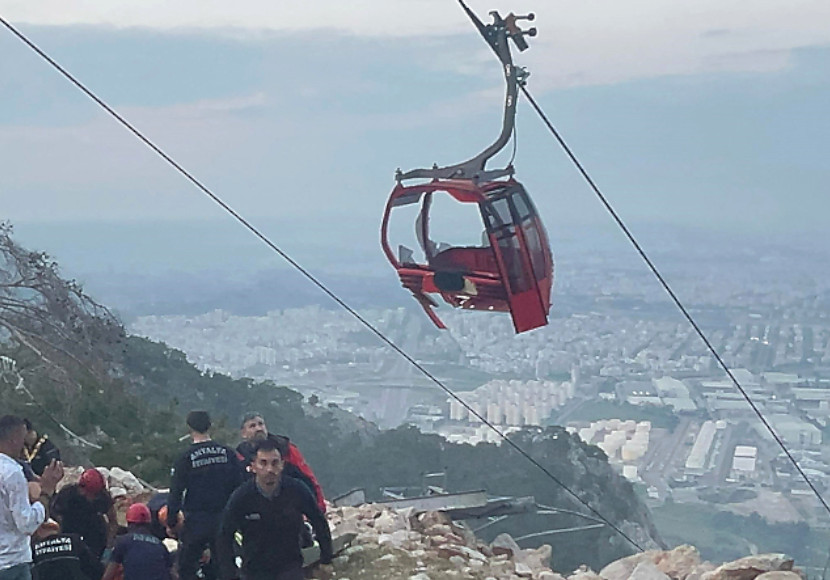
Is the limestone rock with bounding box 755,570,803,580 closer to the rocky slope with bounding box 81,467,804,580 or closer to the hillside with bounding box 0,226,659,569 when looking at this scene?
the rocky slope with bounding box 81,467,804,580

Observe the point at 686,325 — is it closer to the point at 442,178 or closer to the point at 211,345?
the point at 211,345

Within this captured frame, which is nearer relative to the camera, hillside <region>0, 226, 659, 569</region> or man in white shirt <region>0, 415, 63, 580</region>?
man in white shirt <region>0, 415, 63, 580</region>

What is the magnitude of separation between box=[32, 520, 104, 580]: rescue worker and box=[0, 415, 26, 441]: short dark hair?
822 mm

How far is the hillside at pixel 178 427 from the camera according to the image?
751 inches

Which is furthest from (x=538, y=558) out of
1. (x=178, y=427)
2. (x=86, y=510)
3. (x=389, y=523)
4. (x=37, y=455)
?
(x=178, y=427)

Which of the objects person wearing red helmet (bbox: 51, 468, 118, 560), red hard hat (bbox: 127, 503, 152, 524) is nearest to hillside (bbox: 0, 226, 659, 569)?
person wearing red helmet (bbox: 51, 468, 118, 560)

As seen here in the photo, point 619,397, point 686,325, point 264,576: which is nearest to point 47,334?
point 264,576

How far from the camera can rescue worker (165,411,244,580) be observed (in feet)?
23.6

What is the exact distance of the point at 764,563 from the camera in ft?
33.0

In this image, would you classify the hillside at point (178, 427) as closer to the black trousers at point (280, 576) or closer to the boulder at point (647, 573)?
the boulder at point (647, 573)

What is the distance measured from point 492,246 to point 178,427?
13492mm

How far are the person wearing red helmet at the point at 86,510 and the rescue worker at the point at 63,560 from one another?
19.2 inches

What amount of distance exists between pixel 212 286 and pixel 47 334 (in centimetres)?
2200

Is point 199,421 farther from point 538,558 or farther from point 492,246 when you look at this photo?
point 538,558
